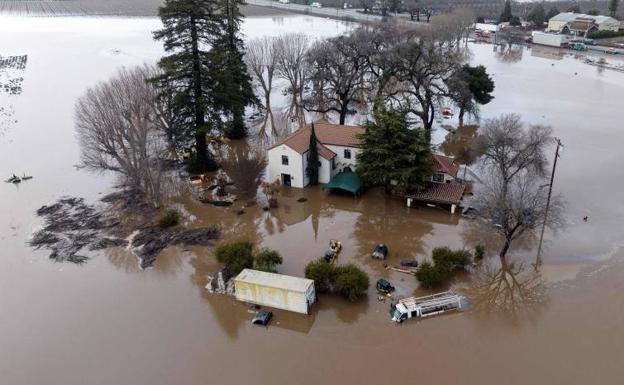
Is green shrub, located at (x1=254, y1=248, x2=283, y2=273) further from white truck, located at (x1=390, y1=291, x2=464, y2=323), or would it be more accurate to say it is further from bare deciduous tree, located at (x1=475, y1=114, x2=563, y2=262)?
bare deciduous tree, located at (x1=475, y1=114, x2=563, y2=262)

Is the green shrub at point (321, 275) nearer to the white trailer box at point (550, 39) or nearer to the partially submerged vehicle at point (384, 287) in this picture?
the partially submerged vehicle at point (384, 287)

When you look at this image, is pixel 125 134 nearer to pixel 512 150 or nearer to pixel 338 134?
pixel 338 134

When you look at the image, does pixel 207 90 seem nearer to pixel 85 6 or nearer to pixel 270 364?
pixel 270 364

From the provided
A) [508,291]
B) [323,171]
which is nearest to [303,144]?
[323,171]

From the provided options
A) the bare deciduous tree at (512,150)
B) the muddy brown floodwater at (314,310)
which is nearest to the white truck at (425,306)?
the muddy brown floodwater at (314,310)

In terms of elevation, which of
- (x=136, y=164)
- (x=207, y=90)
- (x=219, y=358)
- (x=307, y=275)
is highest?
(x=207, y=90)

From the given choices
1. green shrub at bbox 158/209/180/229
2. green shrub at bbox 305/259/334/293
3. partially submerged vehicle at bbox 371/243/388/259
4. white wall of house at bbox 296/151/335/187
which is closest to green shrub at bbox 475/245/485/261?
partially submerged vehicle at bbox 371/243/388/259

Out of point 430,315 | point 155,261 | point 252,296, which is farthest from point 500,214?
point 155,261
